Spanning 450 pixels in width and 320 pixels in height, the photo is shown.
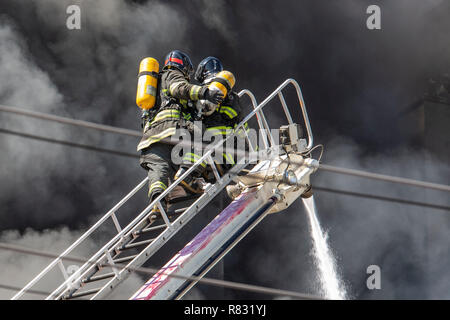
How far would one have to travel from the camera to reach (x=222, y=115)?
5.86 meters

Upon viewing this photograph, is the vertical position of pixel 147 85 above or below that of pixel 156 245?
above

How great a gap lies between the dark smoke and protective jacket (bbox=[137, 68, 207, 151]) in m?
2.44

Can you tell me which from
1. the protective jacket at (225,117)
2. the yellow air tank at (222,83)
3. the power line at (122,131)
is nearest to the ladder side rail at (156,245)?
the protective jacket at (225,117)

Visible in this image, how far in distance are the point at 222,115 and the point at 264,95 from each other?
3.15m

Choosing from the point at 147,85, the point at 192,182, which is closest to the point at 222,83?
the point at 147,85

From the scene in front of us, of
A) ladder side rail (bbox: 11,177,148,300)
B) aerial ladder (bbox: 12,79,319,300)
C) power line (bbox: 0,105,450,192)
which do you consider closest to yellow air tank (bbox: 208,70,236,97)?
aerial ladder (bbox: 12,79,319,300)

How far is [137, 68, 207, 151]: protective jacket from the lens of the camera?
5488mm

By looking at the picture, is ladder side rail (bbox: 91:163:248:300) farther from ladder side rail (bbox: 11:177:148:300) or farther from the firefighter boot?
ladder side rail (bbox: 11:177:148:300)

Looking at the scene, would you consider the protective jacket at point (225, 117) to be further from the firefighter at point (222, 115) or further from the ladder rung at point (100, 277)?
the ladder rung at point (100, 277)

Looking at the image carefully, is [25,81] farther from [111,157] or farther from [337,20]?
[337,20]

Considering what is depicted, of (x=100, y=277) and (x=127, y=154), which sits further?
(x=127, y=154)

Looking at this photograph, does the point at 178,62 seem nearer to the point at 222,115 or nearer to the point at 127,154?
the point at 222,115

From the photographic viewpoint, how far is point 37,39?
794 cm
